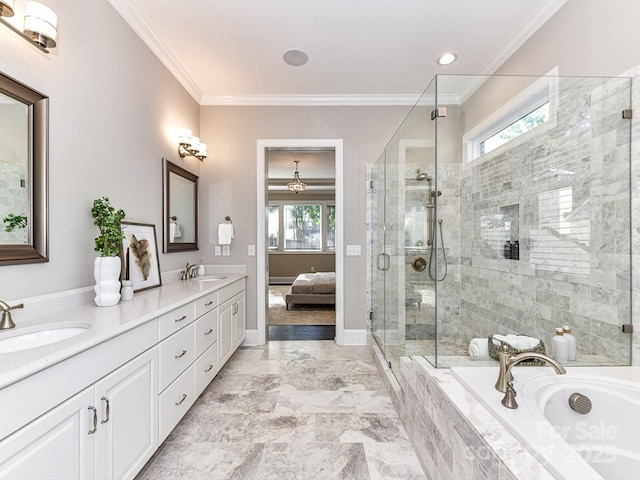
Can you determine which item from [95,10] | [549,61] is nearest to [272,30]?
[95,10]

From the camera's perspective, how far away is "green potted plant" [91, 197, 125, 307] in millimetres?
1587

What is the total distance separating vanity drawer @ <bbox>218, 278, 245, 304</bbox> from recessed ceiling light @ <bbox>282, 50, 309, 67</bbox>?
2.02 m

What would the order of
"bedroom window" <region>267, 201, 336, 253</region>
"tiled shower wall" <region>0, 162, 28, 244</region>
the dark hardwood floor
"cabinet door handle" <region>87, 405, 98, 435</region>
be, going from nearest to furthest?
"cabinet door handle" <region>87, 405, 98, 435</region> → "tiled shower wall" <region>0, 162, 28, 244</region> → the dark hardwood floor → "bedroom window" <region>267, 201, 336, 253</region>

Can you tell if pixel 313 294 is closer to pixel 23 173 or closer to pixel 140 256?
pixel 140 256

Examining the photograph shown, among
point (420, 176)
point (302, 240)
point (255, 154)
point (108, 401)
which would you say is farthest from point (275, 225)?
point (108, 401)

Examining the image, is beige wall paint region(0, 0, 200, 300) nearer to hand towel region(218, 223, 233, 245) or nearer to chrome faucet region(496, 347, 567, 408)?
hand towel region(218, 223, 233, 245)

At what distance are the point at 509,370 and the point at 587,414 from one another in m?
0.47

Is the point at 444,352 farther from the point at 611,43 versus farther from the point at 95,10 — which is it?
the point at 95,10

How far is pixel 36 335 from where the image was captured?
1228 mm

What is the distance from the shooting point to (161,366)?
5.08 ft

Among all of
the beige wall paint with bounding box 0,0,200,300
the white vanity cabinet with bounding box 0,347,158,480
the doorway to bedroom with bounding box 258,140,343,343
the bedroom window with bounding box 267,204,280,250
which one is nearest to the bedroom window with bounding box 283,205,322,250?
the doorway to bedroom with bounding box 258,140,343,343

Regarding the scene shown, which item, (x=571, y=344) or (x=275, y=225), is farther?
(x=275, y=225)

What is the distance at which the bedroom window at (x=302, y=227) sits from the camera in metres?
7.99

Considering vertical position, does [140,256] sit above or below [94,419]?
above
